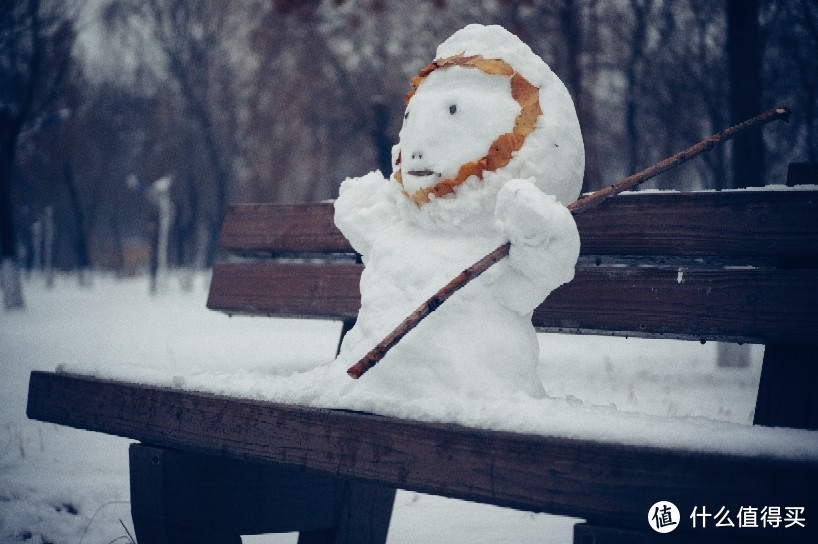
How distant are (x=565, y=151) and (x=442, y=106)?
0.31 metres

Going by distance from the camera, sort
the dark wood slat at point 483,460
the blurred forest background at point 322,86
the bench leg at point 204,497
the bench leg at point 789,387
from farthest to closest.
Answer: the blurred forest background at point 322,86 < the bench leg at point 204,497 < the bench leg at point 789,387 < the dark wood slat at point 483,460

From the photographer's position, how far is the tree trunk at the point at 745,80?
545cm

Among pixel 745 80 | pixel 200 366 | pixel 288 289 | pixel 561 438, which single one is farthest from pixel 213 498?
pixel 745 80

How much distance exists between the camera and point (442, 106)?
1864mm

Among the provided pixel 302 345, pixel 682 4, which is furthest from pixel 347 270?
pixel 682 4

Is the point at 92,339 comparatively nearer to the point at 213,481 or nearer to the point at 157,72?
the point at 213,481

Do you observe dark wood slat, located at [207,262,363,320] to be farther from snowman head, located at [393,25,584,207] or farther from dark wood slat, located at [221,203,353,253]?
snowman head, located at [393,25,584,207]

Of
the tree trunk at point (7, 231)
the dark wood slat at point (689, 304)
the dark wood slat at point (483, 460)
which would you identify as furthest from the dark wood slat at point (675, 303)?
the tree trunk at point (7, 231)

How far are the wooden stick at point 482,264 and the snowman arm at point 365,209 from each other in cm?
49

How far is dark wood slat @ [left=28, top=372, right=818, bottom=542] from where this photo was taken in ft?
3.99

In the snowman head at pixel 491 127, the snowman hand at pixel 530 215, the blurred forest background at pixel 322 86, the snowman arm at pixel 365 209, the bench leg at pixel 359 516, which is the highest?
the blurred forest background at pixel 322 86

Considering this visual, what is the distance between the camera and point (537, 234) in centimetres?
160

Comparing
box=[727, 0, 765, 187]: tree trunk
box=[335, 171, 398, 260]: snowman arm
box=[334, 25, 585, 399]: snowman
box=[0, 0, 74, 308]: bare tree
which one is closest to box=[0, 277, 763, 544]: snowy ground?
box=[334, 25, 585, 399]: snowman

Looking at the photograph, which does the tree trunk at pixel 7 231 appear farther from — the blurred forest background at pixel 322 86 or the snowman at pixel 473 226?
the snowman at pixel 473 226
